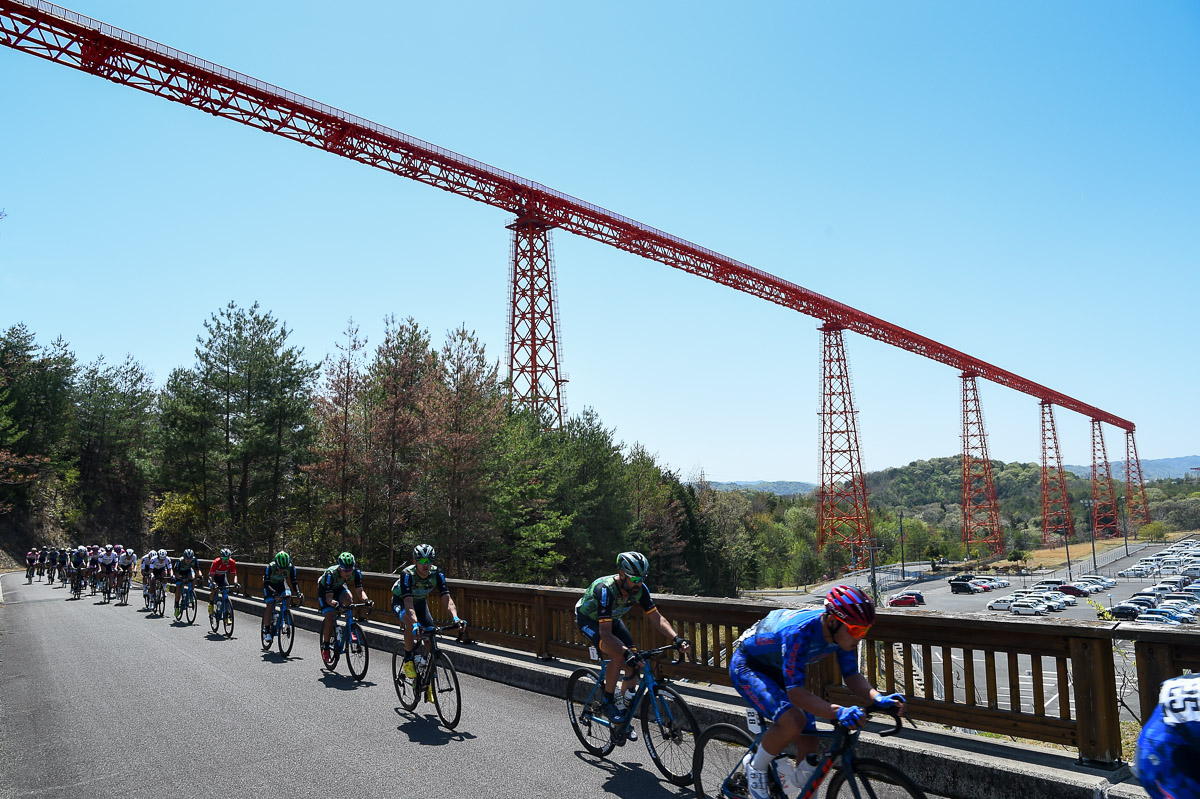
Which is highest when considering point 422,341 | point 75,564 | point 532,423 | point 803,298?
point 803,298

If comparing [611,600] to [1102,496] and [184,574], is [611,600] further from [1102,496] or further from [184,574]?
[1102,496]

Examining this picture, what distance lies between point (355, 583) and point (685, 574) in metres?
56.4

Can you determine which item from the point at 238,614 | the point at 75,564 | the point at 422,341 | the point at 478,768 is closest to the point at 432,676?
the point at 478,768

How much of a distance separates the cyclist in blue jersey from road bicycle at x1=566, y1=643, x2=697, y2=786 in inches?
160

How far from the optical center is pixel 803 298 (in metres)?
58.9

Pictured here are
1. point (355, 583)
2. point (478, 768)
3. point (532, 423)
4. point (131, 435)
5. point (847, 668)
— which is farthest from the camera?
point (131, 435)

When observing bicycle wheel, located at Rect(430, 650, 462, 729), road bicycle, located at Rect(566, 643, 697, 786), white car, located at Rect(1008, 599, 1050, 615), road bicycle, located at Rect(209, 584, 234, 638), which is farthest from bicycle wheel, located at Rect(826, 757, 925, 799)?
white car, located at Rect(1008, 599, 1050, 615)

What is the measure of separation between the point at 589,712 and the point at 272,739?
337 cm

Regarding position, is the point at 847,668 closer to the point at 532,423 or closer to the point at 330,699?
the point at 330,699

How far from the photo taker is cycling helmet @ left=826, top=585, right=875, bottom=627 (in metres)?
4.07

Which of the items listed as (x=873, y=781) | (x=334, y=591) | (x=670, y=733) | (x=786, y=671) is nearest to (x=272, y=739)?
(x=334, y=591)

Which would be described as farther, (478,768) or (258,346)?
(258,346)

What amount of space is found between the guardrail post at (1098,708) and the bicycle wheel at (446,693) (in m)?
5.64

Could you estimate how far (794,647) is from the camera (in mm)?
4320
